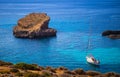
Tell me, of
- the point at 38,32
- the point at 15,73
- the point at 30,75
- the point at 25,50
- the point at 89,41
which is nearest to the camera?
the point at 30,75

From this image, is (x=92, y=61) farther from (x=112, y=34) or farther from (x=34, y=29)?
(x=34, y=29)

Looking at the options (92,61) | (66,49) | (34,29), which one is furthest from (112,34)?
(92,61)

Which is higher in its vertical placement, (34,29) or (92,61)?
(34,29)

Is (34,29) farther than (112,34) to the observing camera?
Yes

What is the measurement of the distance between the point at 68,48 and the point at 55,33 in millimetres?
15624

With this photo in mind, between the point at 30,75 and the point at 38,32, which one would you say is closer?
the point at 30,75

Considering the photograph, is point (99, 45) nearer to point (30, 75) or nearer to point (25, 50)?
point (25, 50)

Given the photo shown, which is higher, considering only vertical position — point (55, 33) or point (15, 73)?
point (55, 33)

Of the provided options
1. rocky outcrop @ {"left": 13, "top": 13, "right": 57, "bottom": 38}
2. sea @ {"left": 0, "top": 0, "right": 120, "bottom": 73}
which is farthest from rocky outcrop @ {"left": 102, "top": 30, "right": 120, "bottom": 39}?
rocky outcrop @ {"left": 13, "top": 13, "right": 57, "bottom": 38}

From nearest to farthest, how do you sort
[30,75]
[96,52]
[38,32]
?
[30,75]
[96,52]
[38,32]

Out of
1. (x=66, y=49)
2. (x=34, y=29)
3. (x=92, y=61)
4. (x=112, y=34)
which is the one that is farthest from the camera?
(x=34, y=29)

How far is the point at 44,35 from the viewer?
77.1 m

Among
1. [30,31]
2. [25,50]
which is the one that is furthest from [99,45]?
[30,31]

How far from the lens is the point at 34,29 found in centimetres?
7800
